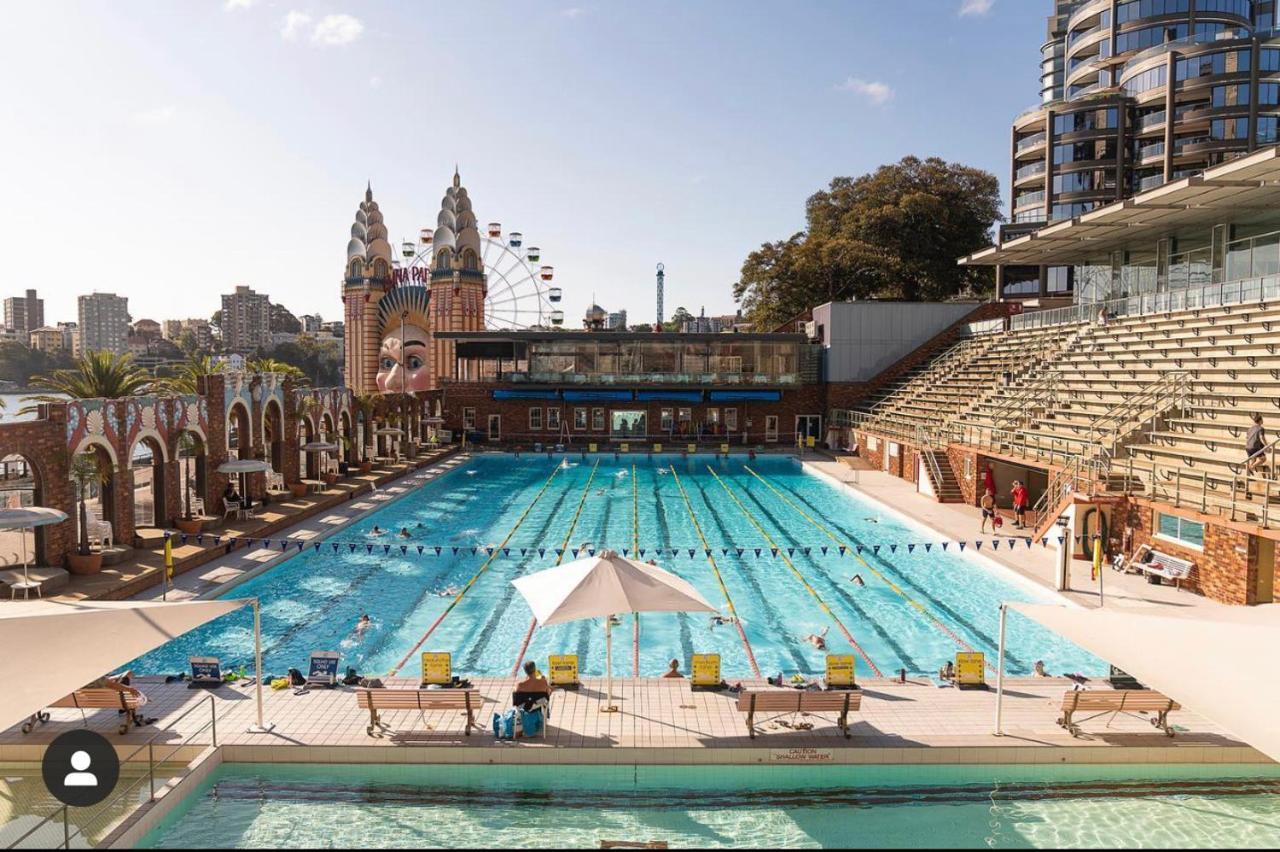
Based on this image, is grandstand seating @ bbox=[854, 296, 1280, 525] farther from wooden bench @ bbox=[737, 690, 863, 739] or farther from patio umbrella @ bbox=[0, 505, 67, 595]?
patio umbrella @ bbox=[0, 505, 67, 595]

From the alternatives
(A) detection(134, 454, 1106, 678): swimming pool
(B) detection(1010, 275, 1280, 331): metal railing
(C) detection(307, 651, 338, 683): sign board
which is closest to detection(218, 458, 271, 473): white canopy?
(A) detection(134, 454, 1106, 678): swimming pool

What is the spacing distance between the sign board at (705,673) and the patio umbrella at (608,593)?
118cm

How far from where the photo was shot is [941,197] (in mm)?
57438

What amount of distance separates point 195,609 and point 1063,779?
9.96 m

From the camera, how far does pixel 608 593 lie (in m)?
10.1

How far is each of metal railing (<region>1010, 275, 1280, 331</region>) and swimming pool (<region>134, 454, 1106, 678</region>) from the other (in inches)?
492

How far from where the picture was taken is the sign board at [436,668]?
11055mm

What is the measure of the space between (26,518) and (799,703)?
14.0 metres

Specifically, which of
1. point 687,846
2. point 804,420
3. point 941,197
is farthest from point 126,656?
point 941,197

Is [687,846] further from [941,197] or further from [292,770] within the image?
[941,197]

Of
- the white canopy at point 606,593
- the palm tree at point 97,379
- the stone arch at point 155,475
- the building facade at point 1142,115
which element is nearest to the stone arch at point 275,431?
the palm tree at point 97,379

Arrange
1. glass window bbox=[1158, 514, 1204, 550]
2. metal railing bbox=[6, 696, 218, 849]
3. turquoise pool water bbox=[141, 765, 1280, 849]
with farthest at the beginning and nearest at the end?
glass window bbox=[1158, 514, 1204, 550], turquoise pool water bbox=[141, 765, 1280, 849], metal railing bbox=[6, 696, 218, 849]

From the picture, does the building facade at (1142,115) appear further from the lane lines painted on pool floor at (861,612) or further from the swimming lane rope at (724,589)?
the lane lines painted on pool floor at (861,612)

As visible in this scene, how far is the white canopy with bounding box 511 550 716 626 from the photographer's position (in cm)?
987
